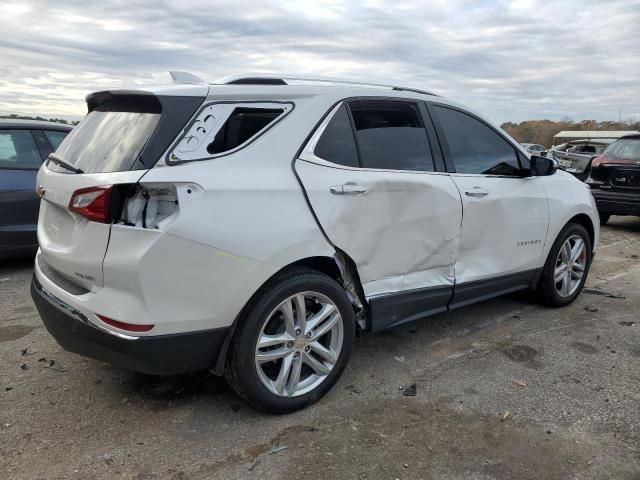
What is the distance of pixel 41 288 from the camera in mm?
2982

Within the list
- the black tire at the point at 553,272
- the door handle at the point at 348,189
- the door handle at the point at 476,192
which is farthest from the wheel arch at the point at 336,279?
the black tire at the point at 553,272

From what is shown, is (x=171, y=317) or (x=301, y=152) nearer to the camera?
(x=171, y=317)

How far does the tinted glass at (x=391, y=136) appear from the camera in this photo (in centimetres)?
326

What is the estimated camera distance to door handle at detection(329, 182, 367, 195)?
2.97 meters

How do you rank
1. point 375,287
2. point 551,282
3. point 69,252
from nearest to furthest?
point 69,252
point 375,287
point 551,282

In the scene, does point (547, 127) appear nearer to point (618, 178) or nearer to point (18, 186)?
point (618, 178)

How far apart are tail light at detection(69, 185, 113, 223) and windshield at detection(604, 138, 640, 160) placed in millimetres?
8722

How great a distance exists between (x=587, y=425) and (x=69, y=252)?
9.38ft

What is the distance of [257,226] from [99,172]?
79 cm

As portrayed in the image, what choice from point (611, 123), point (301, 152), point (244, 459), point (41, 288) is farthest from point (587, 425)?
point (611, 123)

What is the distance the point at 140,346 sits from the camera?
8.10ft

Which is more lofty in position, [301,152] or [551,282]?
[301,152]

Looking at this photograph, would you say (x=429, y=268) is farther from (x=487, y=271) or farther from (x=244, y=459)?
(x=244, y=459)

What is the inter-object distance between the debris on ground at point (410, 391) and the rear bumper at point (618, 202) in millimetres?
6849
